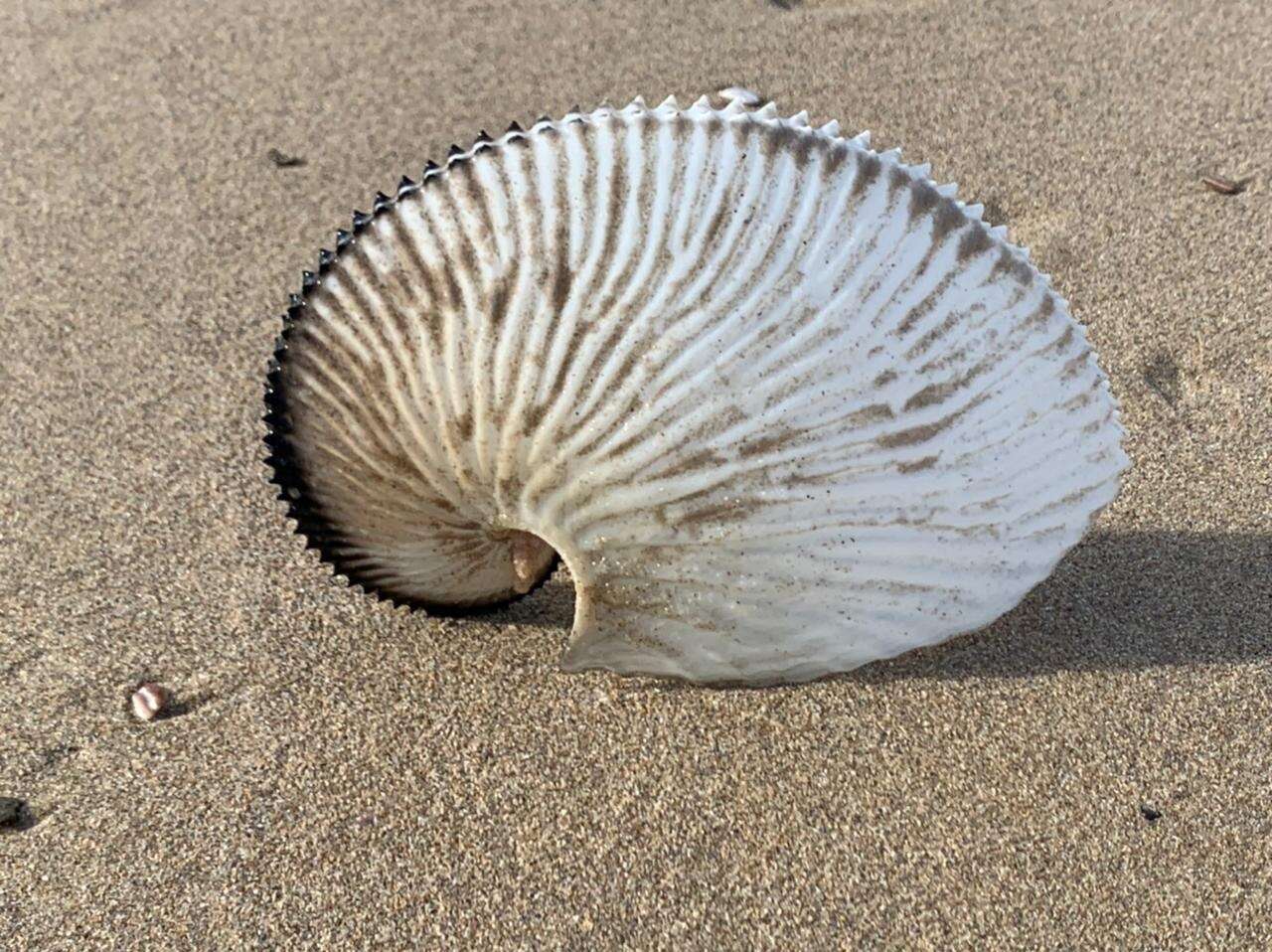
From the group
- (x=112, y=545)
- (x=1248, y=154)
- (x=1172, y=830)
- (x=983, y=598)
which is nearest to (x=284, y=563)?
(x=112, y=545)

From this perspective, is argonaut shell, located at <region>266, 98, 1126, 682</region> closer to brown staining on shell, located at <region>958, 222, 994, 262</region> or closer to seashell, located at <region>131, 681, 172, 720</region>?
brown staining on shell, located at <region>958, 222, 994, 262</region>

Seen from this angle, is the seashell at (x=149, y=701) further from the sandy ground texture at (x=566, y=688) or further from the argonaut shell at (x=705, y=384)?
the argonaut shell at (x=705, y=384)

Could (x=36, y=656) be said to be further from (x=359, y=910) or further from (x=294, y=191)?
(x=294, y=191)

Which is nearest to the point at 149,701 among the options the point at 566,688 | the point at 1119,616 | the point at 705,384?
the point at 566,688

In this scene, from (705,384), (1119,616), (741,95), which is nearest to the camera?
(705,384)

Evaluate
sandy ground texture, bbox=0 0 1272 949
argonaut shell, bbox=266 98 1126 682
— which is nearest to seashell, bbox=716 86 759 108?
sandy ground texture, bbox=0 0 1272 949

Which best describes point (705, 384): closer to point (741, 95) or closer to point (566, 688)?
point (566, 688)

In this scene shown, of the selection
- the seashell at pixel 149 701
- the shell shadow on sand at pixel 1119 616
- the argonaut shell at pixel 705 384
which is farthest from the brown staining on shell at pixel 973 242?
the seashell at pixel 149 701
